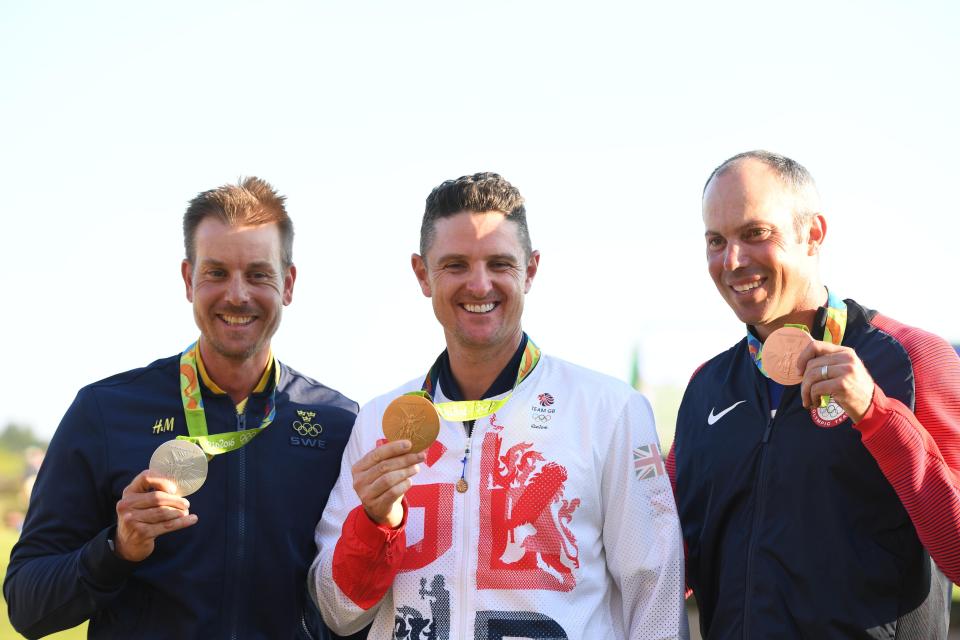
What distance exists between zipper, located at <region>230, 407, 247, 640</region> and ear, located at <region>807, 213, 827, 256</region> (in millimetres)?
2644

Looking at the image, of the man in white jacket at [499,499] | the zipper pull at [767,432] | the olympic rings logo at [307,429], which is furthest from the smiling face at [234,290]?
the zipper pull at [767,432]

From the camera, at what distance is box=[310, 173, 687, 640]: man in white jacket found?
3.96 meters

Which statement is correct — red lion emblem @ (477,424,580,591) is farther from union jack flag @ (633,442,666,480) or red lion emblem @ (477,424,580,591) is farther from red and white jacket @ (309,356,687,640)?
union jack flag @ (633,442,666,480)

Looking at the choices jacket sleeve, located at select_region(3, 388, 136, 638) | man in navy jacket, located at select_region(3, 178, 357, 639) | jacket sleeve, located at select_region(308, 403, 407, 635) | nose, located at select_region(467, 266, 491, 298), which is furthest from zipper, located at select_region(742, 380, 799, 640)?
jacket sleeve, located at select_region(3, 388, 136, 638)

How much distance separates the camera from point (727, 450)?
427 centimetres

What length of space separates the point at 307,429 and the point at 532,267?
1.30 metres

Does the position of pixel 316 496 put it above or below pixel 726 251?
below

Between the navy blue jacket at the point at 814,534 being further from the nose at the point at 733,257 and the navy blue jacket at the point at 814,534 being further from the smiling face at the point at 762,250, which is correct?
the nose at the point at 733,257

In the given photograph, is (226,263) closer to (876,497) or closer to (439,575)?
(439,575)

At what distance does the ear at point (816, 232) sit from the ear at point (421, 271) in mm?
1674

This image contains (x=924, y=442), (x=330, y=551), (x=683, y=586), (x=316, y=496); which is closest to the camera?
(x=924, y=442)


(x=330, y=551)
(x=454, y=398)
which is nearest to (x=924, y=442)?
(x=454, y=398)

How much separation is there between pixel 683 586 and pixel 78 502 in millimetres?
2589

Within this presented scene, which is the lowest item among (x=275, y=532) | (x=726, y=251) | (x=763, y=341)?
(x=275, y=532)
